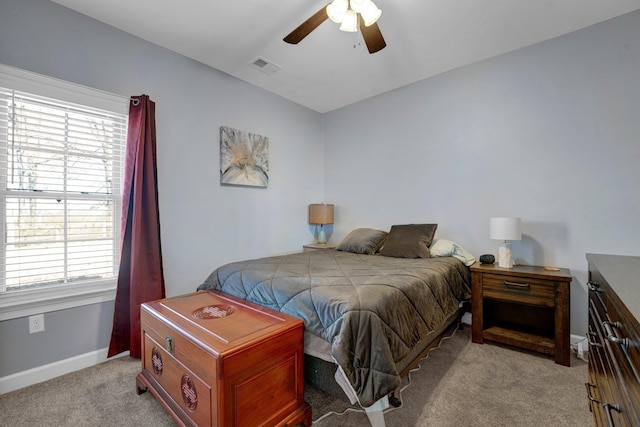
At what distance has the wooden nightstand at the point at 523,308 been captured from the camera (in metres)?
2.13

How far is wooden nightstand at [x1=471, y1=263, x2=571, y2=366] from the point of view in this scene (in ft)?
6.98

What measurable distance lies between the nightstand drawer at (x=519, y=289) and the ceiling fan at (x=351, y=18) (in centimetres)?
214

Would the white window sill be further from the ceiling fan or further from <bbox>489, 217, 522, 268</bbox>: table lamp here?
<bbox>489, 217, 522, 268</bbox>: table lamp

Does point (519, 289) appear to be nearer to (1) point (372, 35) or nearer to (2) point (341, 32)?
(1) point (372, 35)

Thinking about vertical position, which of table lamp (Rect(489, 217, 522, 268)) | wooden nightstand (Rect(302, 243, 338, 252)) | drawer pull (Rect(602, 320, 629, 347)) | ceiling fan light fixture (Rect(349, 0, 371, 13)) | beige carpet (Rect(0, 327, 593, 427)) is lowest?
beige carpet (Rect(0, 327, 593, 427))

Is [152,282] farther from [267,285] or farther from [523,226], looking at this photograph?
[523,226]

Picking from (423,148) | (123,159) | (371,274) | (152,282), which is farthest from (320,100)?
(152,282)

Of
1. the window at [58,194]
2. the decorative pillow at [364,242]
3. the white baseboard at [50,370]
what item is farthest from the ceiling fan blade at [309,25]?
the white baseboard at [50,370]

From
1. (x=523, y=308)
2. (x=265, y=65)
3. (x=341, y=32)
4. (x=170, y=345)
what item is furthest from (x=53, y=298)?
(x=523, y=308)

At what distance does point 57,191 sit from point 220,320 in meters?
1.66

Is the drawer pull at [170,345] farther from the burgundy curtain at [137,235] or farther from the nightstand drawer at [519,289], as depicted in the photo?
the nightstand drawer at [519,289]

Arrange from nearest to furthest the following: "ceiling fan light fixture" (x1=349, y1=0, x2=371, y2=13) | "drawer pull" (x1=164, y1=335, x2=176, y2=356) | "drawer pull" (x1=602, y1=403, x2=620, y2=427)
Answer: "drawer pull" (x1=602, y1=403, x2=620, y2=427) < "drawer pull" (x1=164, y1=335, x2=176, y2=356) < "ceiling fan light fixture" (x1=349, y1=0, x2=371, y2=13)

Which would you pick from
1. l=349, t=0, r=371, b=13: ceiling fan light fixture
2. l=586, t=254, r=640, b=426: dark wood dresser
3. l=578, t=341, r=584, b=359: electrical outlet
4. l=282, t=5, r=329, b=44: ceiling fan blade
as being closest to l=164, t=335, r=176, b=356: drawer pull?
l=586, t=254, r=640, b=426: dark wood dresser

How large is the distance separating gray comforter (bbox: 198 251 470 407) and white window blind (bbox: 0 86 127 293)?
3.18ft
